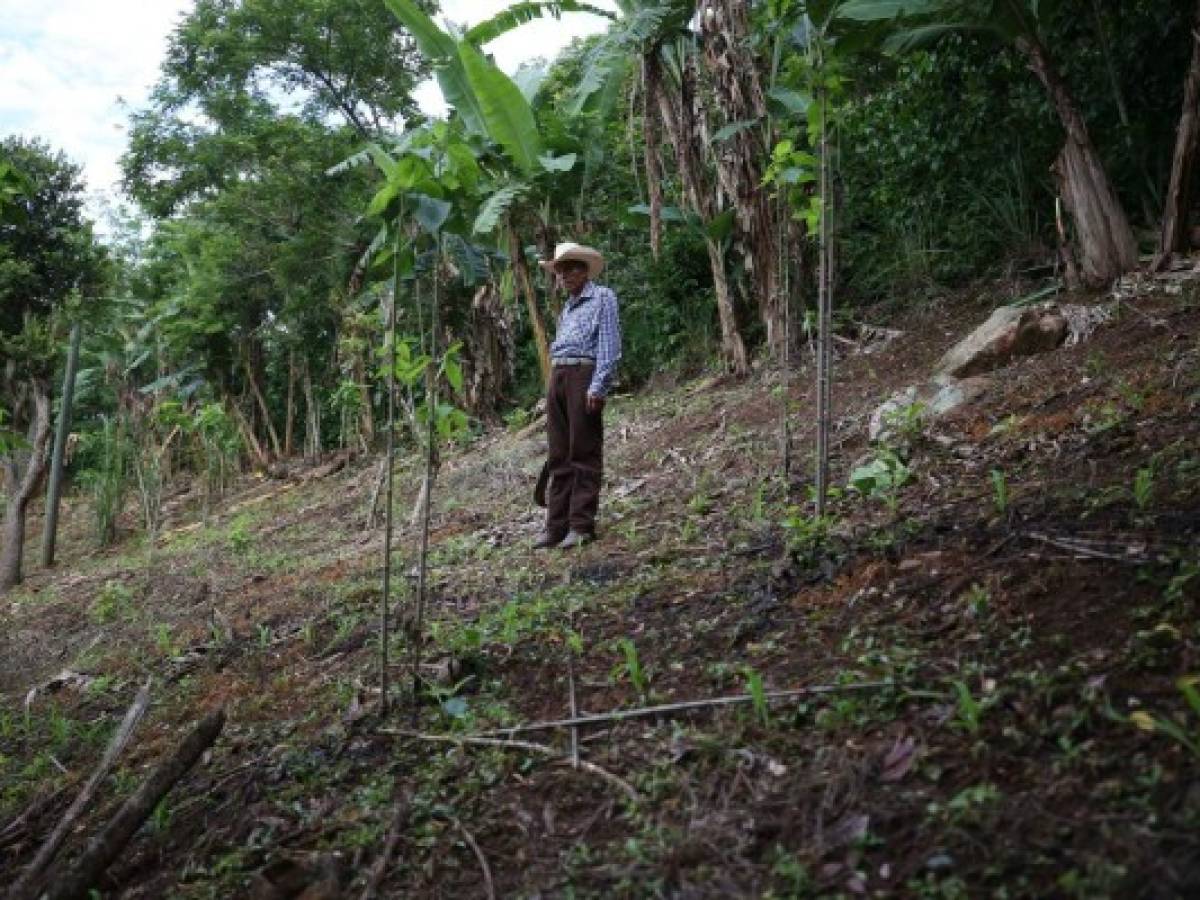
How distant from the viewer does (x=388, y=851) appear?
2.35 meters

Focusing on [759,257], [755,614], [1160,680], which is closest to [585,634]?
[755,614]

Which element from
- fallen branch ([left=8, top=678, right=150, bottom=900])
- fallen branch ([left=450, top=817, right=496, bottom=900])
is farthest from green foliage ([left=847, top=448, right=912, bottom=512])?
fallen branch ([left=8, top=678, right=150, bottom=900])

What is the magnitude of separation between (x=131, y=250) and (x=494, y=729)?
27.0 m

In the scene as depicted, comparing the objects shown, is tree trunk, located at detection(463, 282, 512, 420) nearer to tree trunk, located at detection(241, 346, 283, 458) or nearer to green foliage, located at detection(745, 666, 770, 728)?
tree trunk, located at detection(241, 346, 283, 458)

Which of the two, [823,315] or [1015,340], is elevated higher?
[823,315]

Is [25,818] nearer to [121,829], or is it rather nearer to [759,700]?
[121,829]

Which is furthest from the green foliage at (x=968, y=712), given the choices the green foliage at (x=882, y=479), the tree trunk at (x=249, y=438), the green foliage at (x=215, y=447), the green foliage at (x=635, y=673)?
the tree trunk at (x=249, y=438)

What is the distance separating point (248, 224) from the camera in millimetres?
14766

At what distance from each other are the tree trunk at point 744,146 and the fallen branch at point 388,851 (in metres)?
6.05

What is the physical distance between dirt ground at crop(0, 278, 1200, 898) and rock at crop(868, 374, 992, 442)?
3.9 inches

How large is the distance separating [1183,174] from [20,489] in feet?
39.7

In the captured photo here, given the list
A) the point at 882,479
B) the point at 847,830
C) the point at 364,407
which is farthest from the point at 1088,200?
the point at 364,407

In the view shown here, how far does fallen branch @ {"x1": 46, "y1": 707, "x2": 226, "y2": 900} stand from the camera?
7.93 ft

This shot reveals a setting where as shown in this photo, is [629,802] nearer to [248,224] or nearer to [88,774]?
[88,774]
